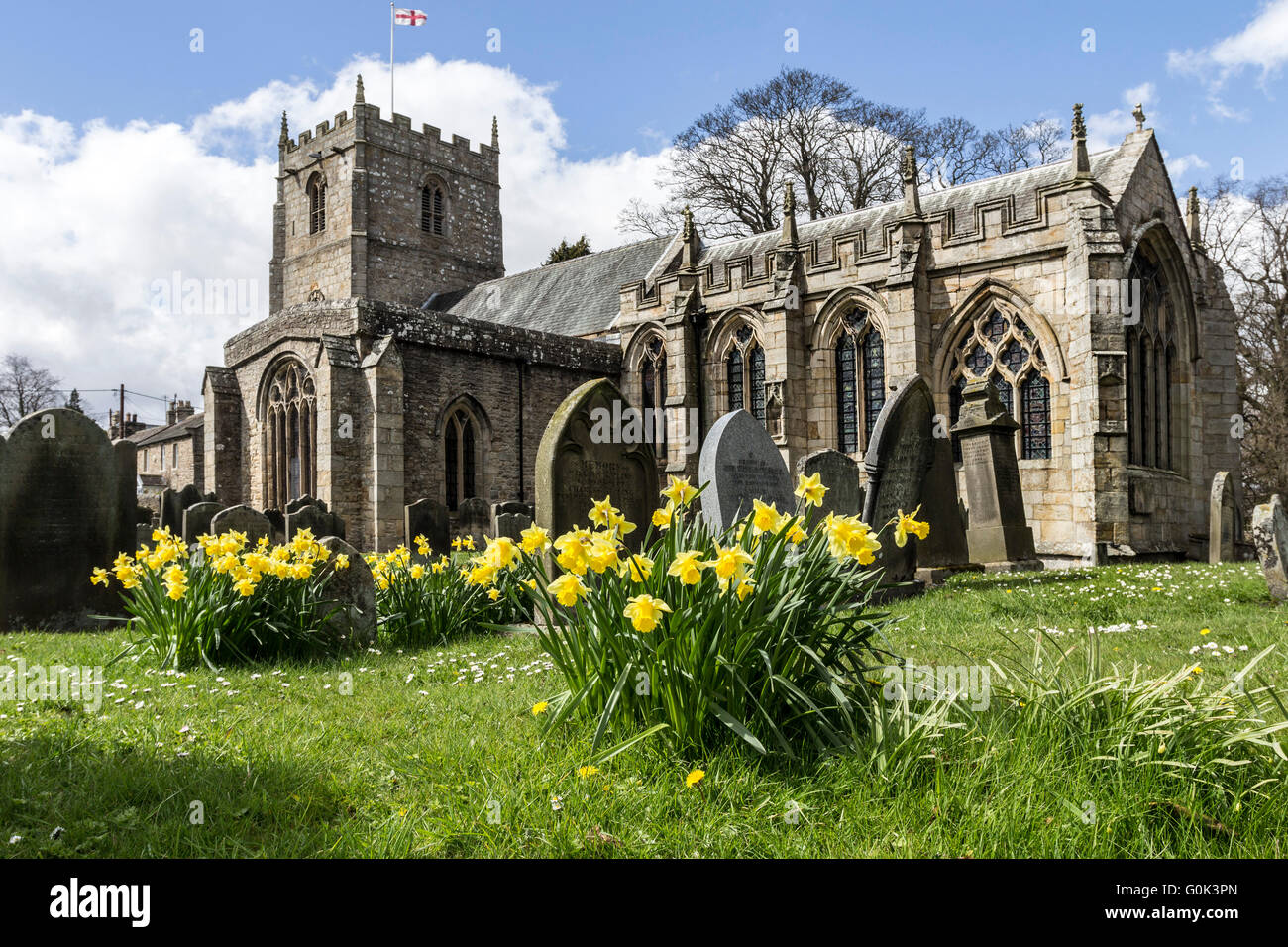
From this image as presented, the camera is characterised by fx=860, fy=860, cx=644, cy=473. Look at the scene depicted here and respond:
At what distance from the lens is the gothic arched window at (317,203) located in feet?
117

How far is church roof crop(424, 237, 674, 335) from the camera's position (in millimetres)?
26312

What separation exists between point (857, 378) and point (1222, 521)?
306 inches

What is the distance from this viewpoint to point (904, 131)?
2980cm

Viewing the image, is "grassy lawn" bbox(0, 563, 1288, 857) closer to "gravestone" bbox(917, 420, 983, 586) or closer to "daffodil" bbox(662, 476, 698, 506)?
"daffodil" bbox(662, 476, 698, 506)

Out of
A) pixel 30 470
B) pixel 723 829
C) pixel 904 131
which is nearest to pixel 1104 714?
pixel 723 829

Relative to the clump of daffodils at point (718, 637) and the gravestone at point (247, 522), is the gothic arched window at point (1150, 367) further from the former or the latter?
the clump of daffodils at point (718, 637)

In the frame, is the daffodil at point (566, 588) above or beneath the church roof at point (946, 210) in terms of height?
beneath

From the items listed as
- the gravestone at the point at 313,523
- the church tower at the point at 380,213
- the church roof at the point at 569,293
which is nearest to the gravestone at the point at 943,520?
the gravestone at the point at 313,523

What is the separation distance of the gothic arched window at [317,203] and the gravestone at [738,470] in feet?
108

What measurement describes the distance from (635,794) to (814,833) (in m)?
0.59

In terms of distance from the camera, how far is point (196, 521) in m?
10.8

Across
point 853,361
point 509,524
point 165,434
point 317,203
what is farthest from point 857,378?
point 165,434
